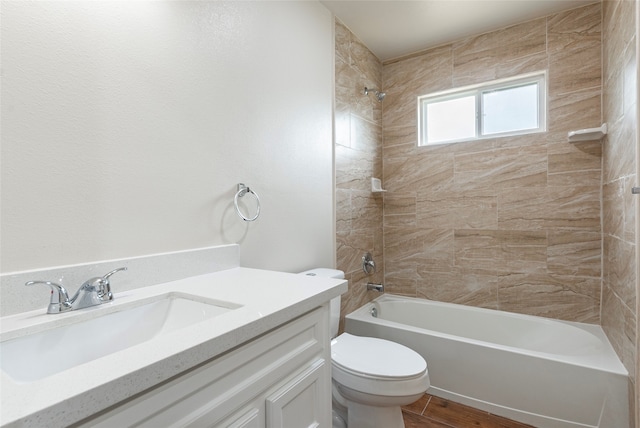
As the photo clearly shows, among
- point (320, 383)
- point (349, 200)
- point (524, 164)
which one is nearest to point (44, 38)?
point (320, 383)

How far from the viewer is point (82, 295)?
81cm

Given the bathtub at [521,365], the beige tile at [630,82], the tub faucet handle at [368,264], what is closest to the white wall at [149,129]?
the tub faucet handle at [368,264]

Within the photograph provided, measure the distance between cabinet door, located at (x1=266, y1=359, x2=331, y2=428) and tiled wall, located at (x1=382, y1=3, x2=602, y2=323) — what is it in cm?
194

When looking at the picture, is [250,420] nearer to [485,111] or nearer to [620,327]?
[620,327]

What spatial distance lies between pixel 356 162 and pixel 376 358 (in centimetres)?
147

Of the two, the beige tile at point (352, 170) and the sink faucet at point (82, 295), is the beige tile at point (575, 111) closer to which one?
the beige tile at point (352, 170)

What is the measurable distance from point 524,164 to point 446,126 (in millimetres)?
708

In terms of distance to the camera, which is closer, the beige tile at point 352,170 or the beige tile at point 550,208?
the beige tile at point 550,208

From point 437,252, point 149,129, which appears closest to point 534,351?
point 437,252

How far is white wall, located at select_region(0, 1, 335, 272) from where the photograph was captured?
819mm

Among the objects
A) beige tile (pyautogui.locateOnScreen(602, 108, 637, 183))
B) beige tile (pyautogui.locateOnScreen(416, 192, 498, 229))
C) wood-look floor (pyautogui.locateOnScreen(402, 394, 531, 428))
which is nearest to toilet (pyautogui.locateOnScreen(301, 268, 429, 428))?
wood-look floor (pyautogui.locateOnScreen(402, 394, 531, 428))

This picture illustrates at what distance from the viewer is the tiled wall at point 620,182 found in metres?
1.41

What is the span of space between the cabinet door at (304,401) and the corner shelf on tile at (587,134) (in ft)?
7.31

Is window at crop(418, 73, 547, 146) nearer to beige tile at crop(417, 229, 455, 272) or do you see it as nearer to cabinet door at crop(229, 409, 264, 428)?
beige tile at crop(417, 229, 455, 272)
